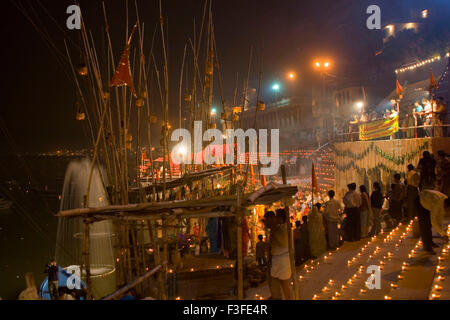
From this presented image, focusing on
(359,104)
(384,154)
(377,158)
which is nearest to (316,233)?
(384,154)

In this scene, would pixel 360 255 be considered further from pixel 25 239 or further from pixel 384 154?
pixel 25 239

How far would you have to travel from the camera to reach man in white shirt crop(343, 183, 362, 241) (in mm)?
7685

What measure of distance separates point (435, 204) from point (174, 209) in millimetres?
3989

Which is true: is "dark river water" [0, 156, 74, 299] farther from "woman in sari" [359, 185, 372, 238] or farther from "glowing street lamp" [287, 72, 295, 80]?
"glowing street lamp" [287, 72, 295, 80]

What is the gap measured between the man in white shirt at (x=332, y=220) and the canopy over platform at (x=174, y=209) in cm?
354

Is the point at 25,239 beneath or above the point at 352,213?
beneath

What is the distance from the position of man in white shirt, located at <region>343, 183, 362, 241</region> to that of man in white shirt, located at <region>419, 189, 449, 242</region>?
1929 mm

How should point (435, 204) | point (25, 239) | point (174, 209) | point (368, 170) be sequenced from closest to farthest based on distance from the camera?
point (174, 209) → point (435, 204) → point (368, 170) → point (25, 239)

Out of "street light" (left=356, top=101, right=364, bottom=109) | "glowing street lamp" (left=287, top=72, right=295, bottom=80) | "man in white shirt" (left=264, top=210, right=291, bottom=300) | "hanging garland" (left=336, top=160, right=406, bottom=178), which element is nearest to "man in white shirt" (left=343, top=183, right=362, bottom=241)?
"man in white shirt" (left=264, top=210, right=291, bottom=300)

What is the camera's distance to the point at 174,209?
4.06 metres

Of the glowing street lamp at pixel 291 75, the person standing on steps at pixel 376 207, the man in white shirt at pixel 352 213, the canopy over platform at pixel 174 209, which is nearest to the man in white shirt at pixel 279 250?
the canopy over platform at pixel 174 209

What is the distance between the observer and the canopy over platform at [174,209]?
12.8 ft
